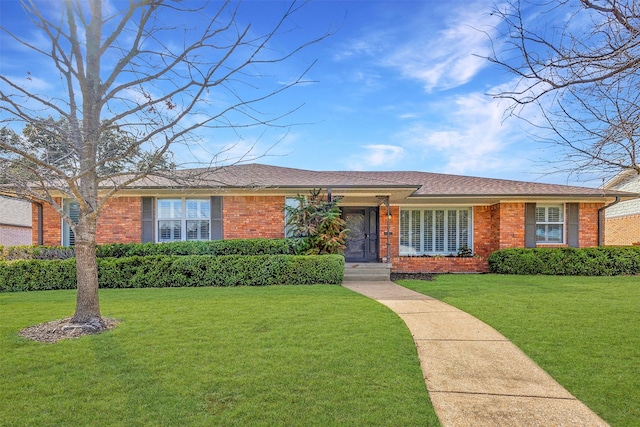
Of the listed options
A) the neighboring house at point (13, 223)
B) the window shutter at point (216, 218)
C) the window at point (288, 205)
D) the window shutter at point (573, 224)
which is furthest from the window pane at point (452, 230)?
the neighboring house at point (13, 223)

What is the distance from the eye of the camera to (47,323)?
5.78 metres

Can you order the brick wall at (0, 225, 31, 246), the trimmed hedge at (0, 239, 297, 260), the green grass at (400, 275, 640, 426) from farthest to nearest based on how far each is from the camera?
the brick wall at (0, 225, 31, 246), the trimmed hedge at (0, 239, 297, 260), the green grass at (400, 275, 640, 426)

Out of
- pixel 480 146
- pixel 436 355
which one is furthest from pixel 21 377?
pixel 480 146

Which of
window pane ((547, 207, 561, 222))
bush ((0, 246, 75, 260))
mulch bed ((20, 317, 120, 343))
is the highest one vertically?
window pane ((547, 207, 561, 222))

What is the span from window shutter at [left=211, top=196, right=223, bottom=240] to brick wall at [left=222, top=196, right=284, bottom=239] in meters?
0.14

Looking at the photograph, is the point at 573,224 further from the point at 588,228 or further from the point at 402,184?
the point at 402,184

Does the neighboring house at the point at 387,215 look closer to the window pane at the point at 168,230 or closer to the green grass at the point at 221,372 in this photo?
the window pane at the point at 168,230

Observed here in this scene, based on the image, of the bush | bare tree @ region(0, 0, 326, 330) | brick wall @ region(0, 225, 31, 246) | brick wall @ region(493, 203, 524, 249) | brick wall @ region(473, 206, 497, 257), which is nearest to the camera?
bare tree @ region(0, 0, 326, 330)

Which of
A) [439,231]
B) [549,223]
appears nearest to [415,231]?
[439,231]

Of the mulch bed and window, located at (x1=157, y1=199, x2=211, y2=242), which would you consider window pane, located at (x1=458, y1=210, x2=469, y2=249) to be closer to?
window, located at (x1=157, y1=199, x2=211, y2=242)

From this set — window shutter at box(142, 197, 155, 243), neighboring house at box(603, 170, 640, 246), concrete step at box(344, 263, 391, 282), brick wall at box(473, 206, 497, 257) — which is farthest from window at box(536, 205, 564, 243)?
window shutter at box(142, 197, 155, 243)

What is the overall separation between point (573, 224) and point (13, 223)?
28806 mm

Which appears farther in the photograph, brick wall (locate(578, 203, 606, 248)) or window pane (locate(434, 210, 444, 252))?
window pane (locate(434, 210, 444, 252))

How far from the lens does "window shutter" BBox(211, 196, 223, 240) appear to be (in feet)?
42.1
